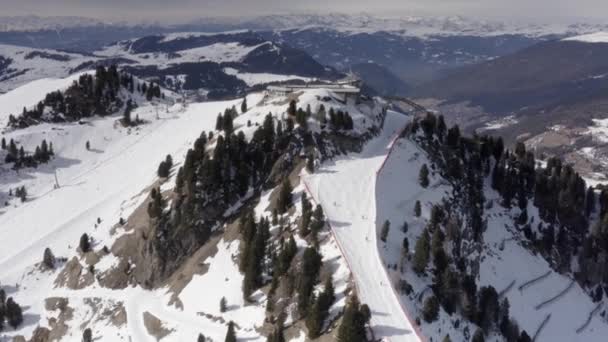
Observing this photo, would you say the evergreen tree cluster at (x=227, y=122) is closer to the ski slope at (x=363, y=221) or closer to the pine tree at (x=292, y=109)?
the pine tree at (x=292, y=109)

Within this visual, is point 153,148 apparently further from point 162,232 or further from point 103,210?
point 162,232

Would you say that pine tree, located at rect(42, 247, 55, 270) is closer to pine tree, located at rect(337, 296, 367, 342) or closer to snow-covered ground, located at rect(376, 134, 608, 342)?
snow-covered ground, located at rect(376, 134, 608, 342)

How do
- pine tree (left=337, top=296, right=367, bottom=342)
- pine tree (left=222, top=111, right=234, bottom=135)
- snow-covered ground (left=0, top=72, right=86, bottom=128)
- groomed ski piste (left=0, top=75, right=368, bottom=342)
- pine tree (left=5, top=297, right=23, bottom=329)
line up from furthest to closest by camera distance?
snow-covered ground (left=0, top=72, right=86, bottom=128), pine tree (left=222, top=111, right=234, bottom=135), pine tree (left=5, top=297, right=23, bottom=329), groomed ski piste (left=0, top=75, right=368, bottom=342), pine tree (left=337, top=296, right=367, bottom=342)

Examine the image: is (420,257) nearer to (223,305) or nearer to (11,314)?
(223,305)

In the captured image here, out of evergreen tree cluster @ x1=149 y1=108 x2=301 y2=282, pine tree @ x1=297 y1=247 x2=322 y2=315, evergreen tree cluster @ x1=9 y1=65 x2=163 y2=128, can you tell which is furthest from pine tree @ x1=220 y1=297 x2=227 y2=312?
evergreen tree cluster @ x1=9 y1=65 x2=163 y2=128

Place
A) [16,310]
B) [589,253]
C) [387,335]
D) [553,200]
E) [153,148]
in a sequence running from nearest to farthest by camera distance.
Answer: [387,335]
[16,310]
[589,253]
[553,200]
[153,148]

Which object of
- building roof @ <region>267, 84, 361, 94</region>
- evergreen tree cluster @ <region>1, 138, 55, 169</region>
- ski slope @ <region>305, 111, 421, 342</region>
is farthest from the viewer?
evergreen tree cluster @ <region>1, 138, 55, 169</region>

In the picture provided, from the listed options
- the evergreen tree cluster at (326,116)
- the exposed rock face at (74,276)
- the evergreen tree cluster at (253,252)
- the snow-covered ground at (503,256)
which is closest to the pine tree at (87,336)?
the exposed rock face at (74,276)

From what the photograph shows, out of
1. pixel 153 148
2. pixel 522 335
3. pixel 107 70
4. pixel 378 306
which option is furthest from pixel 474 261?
pixel 107 70
